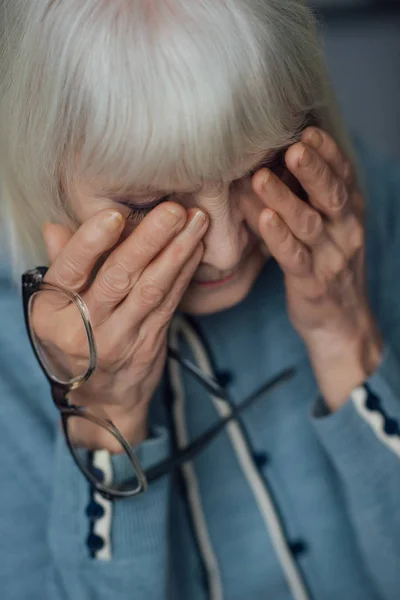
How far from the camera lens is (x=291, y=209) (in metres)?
0.78

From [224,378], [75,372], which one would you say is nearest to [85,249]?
[75,372]

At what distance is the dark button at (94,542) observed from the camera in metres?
0.85

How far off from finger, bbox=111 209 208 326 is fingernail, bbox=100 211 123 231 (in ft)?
0.19

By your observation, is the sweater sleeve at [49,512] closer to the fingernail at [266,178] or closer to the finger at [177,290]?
the finger at [177,290]

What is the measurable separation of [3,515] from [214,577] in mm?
282

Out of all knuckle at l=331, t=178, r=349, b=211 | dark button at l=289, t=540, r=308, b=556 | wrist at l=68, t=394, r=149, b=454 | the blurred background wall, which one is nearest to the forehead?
knuckle at l=331, t=178, r=349, b=211

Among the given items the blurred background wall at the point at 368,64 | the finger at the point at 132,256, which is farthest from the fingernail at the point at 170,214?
the blurred background wall at the point at 368,64

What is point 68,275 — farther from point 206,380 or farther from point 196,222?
point 206,380

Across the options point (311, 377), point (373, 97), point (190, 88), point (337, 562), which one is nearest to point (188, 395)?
point (311, 377)

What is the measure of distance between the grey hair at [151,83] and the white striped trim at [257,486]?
1.14 feet

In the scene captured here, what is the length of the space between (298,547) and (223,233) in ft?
1.53

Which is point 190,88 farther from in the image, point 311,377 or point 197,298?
point 311,377

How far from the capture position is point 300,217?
0.80 m

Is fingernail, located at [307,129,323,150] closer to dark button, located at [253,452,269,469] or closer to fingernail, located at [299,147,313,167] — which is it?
fingernail, located at [299,147,313,167]
